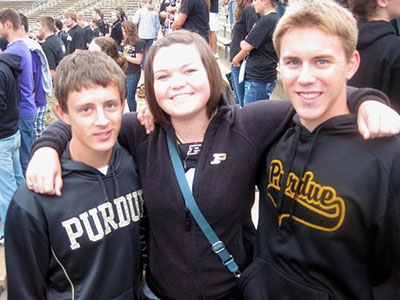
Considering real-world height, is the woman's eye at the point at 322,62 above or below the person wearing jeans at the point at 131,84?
above

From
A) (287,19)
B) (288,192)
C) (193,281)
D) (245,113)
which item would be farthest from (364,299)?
(287,19)

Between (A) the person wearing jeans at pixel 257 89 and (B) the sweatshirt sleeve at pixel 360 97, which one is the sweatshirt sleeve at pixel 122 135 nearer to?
(B) the sweatshirt sleeve at pixel 360 97

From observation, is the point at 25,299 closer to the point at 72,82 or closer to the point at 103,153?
the point at 103,153

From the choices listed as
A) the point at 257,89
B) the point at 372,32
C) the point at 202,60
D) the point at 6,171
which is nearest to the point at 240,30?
the point at 257,89

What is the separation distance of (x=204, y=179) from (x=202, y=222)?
19cm

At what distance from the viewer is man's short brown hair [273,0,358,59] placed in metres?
1.43

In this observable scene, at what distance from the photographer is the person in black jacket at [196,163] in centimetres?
171

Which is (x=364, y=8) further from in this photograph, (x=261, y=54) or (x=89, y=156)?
(x=261, y=54)

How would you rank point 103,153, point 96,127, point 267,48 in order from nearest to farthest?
point 96,127, point 103,153, point 267,48

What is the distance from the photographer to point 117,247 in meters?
1.74

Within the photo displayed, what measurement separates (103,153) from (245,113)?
69 centimetres

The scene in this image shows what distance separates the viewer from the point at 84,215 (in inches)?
65.8

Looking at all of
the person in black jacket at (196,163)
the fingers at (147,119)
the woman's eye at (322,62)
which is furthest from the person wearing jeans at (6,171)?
the woman's eye at (322,62)

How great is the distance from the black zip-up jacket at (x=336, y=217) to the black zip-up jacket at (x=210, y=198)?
19 centimetres
